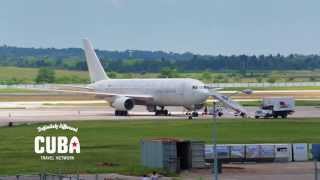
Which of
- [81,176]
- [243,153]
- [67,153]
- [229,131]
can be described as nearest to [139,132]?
[229,131]

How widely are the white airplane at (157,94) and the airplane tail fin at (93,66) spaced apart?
26.5 feet

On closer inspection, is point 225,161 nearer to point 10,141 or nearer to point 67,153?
point 67,153

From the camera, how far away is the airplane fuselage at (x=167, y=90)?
136 meters

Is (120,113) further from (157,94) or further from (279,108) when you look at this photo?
(279,108)

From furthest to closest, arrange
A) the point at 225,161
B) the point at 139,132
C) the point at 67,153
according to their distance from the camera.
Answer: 1. the point at 139,132
2. the point at 67,153
3. the point at 225,161

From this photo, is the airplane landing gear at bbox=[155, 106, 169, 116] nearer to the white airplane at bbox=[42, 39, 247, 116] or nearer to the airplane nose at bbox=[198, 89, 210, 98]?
the white airplane at bbox=[42, 39, 247, 116]

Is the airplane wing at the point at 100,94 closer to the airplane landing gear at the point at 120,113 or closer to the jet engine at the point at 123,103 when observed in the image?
the jet engine at the point at 123,103

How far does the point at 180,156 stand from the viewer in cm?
7131

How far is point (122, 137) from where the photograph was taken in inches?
3839

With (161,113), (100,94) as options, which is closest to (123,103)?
(161,113)

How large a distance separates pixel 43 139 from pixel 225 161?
80.0 feet

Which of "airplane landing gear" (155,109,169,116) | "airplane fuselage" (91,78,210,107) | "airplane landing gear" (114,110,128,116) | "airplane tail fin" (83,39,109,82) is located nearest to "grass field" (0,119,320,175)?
"airplane fuselage" (91,78,210,107)

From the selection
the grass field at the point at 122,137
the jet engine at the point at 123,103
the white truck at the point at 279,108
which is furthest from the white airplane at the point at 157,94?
the grass field at the point at 122,137

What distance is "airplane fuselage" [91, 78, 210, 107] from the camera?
136 meters
